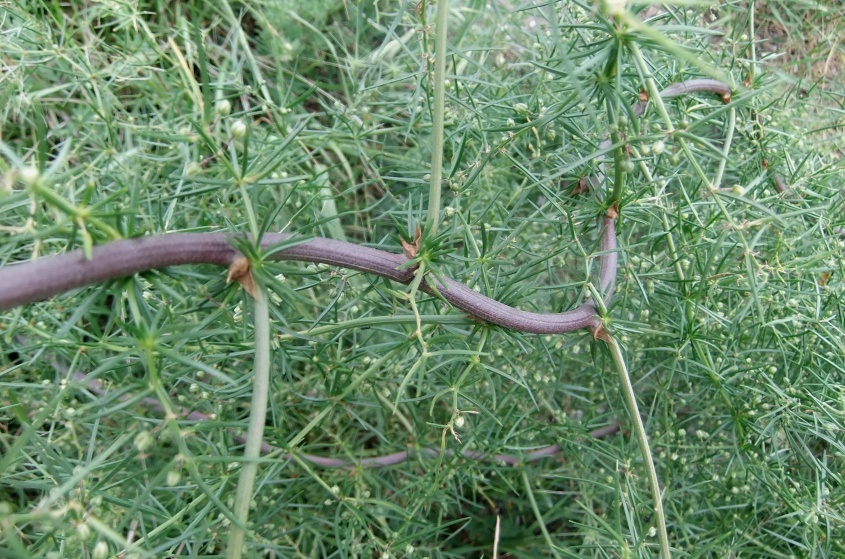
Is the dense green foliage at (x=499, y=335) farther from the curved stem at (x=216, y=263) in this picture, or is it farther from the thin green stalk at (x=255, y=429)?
the thin green stalk at (x=255, y=429)

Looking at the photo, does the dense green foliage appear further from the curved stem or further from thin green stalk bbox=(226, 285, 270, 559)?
thin green stalk bbox=(226, 285, 270, 559)

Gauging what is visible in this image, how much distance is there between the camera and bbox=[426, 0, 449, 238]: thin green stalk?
0.84 m

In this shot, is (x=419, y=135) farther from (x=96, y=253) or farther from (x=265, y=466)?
(x=96, y=253)

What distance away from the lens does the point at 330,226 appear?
1.82 metres

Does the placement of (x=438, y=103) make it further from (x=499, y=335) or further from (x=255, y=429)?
(x=499, y=335)

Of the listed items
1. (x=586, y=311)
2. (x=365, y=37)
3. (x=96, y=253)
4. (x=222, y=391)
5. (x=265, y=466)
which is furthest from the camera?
(x=365, y=37)

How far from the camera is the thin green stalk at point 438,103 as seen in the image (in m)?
0.84

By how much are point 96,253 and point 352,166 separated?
61.8 inches

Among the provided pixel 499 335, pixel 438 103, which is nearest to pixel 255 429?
pixel 438 103

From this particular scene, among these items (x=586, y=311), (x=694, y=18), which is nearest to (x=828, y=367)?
(x=586, y=311)

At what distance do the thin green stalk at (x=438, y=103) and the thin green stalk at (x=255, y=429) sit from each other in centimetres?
28

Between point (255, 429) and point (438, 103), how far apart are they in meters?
0.51

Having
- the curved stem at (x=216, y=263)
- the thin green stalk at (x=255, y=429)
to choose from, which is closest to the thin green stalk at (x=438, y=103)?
the curved stem at (x=216, y=263)

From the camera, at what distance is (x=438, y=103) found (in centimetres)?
90
